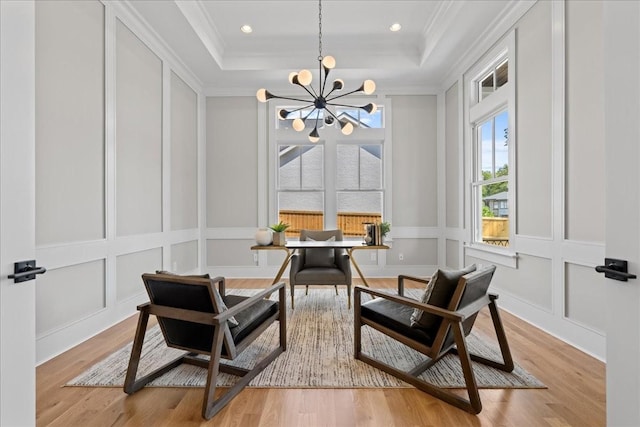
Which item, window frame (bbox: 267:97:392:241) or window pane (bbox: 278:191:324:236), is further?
window pane (bbox: 278:191:324:236)

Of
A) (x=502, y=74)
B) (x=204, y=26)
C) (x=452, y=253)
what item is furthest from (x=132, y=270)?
(x=502, y=74)

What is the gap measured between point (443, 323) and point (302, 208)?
3.95 meters

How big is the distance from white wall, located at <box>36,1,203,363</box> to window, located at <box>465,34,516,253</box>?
4.05 m

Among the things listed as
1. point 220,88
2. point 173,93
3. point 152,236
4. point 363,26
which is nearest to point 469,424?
point 152,236

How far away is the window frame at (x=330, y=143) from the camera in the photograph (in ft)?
17.9

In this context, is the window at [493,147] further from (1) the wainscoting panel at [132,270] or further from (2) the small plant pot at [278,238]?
(1) the wainscoting panel at [132,270]

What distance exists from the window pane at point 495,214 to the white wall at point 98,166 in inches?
163

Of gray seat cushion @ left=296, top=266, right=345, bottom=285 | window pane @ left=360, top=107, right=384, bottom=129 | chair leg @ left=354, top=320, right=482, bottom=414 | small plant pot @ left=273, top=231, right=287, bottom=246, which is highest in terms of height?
window pane @ left=360, top=107, right=384, bottom=129

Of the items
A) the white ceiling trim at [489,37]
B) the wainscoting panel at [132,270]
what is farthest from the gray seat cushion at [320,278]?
the white ceiling trim at [489,37]

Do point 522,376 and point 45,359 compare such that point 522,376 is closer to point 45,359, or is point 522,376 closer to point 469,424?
point 469,424

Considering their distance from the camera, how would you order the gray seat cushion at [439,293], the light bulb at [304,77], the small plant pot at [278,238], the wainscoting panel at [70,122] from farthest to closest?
the small plant pot at [278,238] → the light bulb at [304,77] → the wainscoting panel at [70,122] → the gray seat cushion at [439,293]

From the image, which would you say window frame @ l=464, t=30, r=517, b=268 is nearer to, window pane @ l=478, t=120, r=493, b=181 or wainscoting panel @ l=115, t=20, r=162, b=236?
window pane @ l=478, t=120, r=493, b=181

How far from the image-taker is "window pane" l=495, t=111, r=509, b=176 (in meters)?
3.74

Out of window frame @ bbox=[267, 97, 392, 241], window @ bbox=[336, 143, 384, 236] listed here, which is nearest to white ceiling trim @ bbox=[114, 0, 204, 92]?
window frame @ bbox=[267, 97, 392, 241]
